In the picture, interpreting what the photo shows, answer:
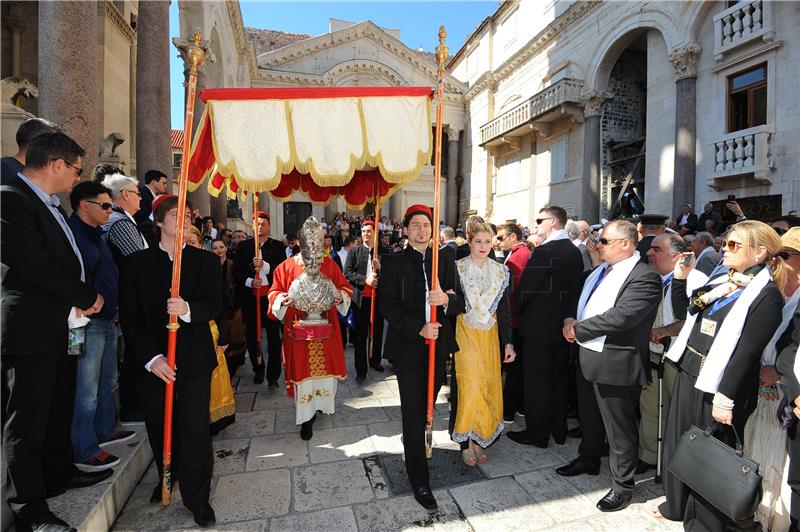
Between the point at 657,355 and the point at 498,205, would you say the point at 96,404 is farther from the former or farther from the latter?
the point at 498,205

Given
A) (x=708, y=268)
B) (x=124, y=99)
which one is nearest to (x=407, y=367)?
(x=708, y=268)

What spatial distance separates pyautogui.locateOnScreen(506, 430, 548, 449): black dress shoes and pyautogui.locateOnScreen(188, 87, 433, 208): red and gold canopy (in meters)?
2.64

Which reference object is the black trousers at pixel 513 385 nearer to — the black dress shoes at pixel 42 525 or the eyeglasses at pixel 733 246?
the eyeglasses at pixel 733 246

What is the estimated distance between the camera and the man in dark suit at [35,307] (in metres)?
2.22

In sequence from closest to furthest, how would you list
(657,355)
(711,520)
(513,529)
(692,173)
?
1. (711,520)
2. (513,529)
3. (657,355)
4. (692,173)

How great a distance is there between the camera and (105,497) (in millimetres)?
2691

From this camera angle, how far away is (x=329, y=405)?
4.29 meters

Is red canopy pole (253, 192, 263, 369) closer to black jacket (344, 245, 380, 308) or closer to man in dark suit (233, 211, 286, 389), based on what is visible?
man in dark suit (233, 211, 286, 389)

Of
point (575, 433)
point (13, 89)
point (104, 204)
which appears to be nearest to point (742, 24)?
point (575, 433)

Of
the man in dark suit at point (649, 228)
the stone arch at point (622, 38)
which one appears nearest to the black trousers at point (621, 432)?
the man in dark suit at point (649, 228)

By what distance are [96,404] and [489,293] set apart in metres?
Result: 3.13

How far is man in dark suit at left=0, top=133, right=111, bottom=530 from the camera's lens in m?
2.22

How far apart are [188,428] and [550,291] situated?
3.12 metres

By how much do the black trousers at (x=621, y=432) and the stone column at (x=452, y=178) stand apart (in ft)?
80.1
